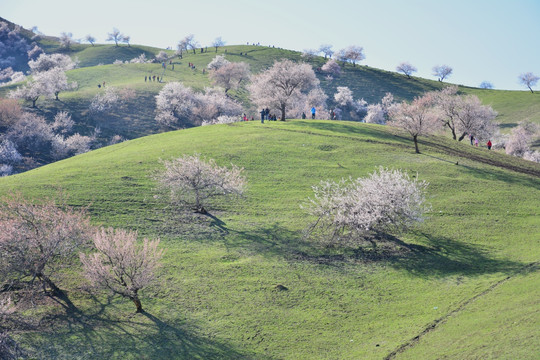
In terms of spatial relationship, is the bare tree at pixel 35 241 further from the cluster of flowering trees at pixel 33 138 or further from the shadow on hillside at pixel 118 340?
the cluster of flowering trees at pixel 33 138

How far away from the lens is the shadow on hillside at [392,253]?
33.5 m

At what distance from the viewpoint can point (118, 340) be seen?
25031 millimetres

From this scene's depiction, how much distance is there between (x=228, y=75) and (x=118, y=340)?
370ft

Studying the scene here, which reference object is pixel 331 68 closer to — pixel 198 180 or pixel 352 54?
pixel 352 54

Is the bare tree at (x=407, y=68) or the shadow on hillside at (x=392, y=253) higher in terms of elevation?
the bare tree at (x=407, y=68)

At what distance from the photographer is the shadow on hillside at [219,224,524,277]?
33469mm

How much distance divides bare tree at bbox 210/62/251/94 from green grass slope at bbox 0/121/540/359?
A: 250ft

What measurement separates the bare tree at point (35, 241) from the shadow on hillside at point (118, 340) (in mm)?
4094

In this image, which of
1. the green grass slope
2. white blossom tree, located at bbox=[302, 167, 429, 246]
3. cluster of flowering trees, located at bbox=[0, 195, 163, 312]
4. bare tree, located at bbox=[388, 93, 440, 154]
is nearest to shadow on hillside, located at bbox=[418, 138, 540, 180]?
the green grass slope

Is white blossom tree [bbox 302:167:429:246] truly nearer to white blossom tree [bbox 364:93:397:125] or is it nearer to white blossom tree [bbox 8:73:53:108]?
white blossom tree [bbox 364:93:397:125]

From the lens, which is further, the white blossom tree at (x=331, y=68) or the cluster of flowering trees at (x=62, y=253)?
the white blossom tree at (x=331, y=68)

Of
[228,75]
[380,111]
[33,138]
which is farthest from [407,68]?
[33,138]

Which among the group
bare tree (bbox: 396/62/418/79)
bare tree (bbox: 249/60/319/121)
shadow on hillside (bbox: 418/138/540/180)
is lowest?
shadow on hillside (bbox: 418/138/540/180)

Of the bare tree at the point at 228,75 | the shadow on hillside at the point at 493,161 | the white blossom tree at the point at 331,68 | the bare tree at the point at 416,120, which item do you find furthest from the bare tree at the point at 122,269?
the white blossom tree at the point at 331,68
